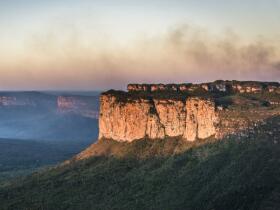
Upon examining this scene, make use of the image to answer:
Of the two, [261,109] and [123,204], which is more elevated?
[261,109]

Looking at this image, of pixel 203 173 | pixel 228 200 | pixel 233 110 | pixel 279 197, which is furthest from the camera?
pixel 233 110

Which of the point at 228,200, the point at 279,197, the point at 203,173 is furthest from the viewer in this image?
the point at 203,173

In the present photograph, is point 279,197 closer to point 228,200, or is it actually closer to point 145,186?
point 228,200

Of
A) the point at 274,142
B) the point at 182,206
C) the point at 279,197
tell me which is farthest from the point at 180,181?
the point at 279,197

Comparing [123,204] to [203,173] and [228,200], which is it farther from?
[228,200]

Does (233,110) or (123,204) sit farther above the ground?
(233,110)

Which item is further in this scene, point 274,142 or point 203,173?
point 203,173

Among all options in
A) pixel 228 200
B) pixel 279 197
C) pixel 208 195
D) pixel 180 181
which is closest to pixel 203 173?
pixel 180 181

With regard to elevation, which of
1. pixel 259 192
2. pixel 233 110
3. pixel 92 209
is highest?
pixel 233 110

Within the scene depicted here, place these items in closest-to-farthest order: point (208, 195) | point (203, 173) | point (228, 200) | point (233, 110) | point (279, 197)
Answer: point (279, 197)
point (228, 200)
point (208, 195)
point (203, 173)
point (233, 110)
